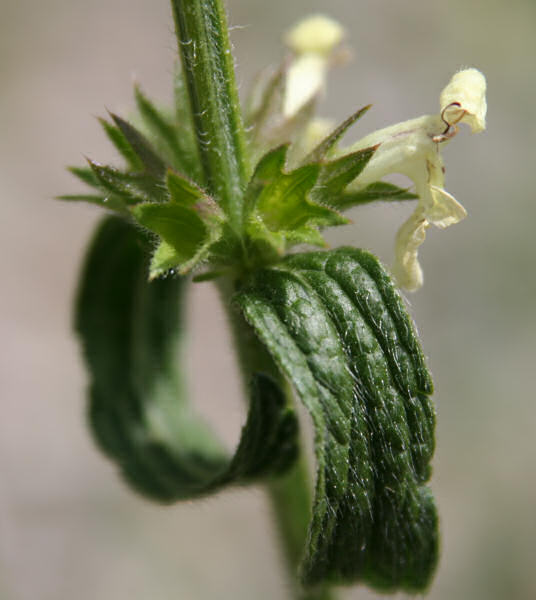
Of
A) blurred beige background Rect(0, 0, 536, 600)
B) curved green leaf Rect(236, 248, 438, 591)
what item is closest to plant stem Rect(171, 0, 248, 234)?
curved green leaf Rect(236, 248, 438, 591)

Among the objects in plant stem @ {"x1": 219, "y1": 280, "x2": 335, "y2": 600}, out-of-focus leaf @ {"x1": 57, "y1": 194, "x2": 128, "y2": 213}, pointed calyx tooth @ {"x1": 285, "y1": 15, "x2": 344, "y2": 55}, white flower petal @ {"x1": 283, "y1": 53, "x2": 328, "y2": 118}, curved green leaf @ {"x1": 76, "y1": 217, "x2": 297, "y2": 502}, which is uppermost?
pointed calyx tooth @ {"x1": 285, "y1": 15, "x2": 344, "y2": 55}

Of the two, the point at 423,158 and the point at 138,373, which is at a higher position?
the point at 423,158

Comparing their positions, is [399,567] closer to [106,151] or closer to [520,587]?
[520,587]

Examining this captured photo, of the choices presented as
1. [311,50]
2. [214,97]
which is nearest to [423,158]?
[214,97]

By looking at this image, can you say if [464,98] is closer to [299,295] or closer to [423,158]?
[423,158]

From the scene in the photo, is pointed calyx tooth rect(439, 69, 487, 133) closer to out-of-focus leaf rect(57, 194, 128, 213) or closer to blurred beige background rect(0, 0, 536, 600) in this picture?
out-of-focus leaf rect(57, 194, 128, 213)

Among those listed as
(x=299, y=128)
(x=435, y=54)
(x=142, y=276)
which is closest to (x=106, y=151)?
(x=435, y=54)

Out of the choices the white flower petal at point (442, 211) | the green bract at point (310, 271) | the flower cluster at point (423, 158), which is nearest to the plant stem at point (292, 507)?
the green bract at point (310, 271)
